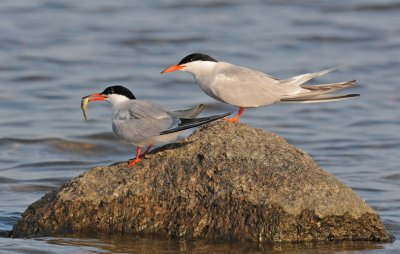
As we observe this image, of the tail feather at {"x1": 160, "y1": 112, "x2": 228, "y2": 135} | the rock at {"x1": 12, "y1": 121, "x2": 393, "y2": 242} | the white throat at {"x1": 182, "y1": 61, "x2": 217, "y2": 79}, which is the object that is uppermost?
the white throat at {"x1": 182, "y1": 61, "x2": 217, "y2": 79}

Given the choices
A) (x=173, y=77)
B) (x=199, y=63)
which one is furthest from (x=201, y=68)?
(x=173, y=77)

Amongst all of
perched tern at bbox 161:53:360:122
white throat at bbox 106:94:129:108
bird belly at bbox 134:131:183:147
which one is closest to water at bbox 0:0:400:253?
bird belly at bbox 134:131:183:147

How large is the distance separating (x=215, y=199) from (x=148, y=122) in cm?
74

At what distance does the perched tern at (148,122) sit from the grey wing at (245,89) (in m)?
0.68

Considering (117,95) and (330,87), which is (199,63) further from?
(330,87)

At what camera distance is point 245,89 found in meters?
7.22

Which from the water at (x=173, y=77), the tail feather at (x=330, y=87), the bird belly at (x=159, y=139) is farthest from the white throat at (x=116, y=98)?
the tail feather at (x=330, y=87)

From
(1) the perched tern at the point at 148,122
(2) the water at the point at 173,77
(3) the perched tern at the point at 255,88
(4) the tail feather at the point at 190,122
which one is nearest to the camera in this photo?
(4) the tail feather at the point at 190,122

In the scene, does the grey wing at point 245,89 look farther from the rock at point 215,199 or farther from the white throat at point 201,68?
the rock at point 215,199

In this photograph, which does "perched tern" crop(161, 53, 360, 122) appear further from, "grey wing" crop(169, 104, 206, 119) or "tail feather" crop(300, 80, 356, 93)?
"grey wing" crop(169, 104, 206, 119)

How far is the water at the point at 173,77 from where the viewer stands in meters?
8.93

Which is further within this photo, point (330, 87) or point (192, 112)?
point (330, 87)

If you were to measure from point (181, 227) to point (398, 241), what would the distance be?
1614 millimetres

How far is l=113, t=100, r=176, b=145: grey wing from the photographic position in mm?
6488
